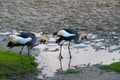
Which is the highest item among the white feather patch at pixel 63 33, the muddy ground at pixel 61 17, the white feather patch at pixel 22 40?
the white feather patch at pixel 22 40

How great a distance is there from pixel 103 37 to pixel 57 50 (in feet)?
Answer: 10.6

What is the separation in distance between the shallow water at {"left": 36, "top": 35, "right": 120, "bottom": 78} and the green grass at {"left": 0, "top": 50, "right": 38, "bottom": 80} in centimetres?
41

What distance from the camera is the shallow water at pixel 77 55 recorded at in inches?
607

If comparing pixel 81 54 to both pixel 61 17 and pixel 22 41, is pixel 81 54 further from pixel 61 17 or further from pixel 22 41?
pixel 61 17

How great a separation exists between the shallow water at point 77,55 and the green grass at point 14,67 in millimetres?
412

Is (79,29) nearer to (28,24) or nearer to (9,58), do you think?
(28,24)

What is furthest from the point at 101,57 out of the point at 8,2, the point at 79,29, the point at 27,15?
the point at 8,2

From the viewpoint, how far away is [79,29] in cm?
2172

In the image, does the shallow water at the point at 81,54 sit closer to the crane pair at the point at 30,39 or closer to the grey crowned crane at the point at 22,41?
the crane pair at the point at 30,39

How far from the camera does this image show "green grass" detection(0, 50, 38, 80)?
516 inches

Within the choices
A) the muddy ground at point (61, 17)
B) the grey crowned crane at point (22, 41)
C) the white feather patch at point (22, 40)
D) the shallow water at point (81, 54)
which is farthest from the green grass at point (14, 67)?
the muddy ground at point (61, 17)

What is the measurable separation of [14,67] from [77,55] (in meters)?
3.64

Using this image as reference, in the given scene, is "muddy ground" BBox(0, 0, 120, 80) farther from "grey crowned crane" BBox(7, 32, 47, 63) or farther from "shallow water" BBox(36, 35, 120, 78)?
"grey crowned crane" BBox(7, 32, 47, 63)

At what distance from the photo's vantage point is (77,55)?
55.5 ft
